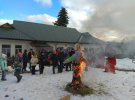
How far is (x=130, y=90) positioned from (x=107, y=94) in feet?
7.00

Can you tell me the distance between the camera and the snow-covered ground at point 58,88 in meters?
16.2

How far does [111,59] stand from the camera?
2511cm

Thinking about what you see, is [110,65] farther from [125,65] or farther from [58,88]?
[125,65]

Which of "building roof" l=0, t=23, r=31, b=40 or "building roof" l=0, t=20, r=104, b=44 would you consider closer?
"building roof" l=0, t=23, r=31, b=40

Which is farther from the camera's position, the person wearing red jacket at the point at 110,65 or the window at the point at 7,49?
the window at the point at 7,49

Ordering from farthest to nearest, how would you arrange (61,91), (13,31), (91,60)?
(13,31) → (91,60) → (61,91)

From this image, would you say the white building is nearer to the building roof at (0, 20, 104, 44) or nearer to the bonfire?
the building roof at (0, 20, 104, 44)

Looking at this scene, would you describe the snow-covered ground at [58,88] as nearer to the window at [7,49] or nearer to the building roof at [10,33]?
the window at [7,49]

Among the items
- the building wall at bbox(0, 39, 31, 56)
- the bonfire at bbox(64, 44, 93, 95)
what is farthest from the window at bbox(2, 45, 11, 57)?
the bonfire at bbox(64, 44, 93, 95)

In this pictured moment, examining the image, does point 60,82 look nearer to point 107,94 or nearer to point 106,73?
point 107,94

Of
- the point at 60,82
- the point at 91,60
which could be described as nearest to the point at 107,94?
the point at 60,82

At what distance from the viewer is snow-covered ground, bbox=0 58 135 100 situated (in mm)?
16214

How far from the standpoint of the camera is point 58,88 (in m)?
17.4

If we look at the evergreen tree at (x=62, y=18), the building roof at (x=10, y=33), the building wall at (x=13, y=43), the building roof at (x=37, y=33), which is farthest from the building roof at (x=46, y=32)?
the evergreen tree at (x=62, y=18)
